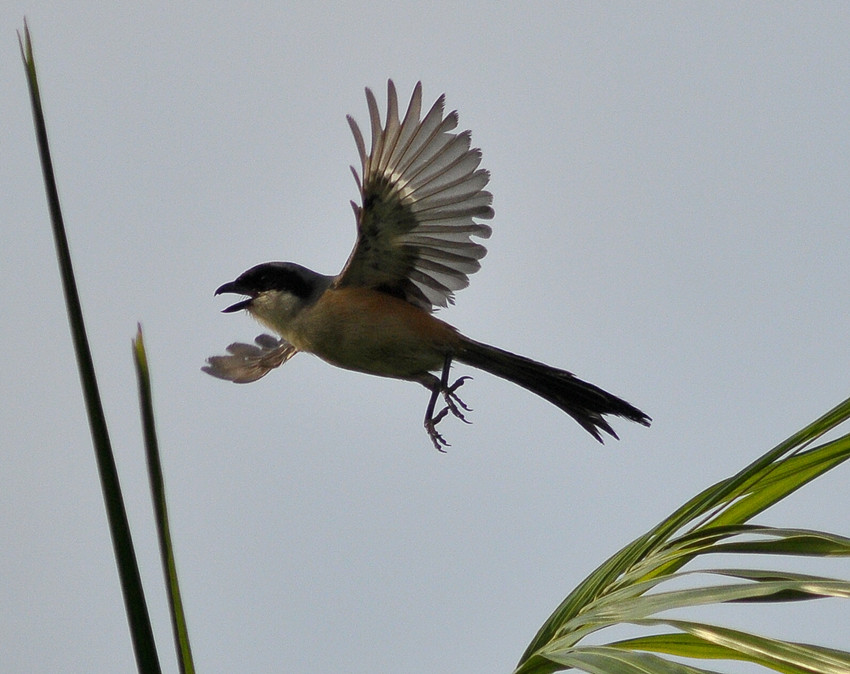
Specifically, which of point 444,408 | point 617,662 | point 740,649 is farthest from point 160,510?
point 444,408

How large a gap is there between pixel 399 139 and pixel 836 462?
3358mm

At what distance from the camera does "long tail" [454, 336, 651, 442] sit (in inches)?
202

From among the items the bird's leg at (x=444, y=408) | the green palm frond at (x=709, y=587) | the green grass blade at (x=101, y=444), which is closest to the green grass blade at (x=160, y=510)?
the green grass blade at (x=101, y=444)

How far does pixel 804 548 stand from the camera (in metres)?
2.04

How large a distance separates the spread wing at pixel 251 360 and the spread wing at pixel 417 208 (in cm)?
100

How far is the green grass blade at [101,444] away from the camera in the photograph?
4.75 ft

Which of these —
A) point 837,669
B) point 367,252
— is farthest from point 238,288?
point 837,669

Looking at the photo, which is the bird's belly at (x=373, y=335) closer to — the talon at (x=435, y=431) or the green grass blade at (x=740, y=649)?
the talon at (x=435, y=431)

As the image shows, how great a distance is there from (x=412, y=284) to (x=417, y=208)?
1.77 ft

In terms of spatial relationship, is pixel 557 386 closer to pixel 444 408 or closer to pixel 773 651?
pixel 444 408

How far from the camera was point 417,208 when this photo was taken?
5.63 m

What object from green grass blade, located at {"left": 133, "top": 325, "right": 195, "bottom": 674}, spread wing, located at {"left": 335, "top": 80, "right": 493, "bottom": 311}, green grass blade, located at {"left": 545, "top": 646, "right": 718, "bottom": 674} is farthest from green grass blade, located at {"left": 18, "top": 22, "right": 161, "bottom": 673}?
spread wing, located at {"left": 335, "top": 80, "right": 493, "bottom": 311}

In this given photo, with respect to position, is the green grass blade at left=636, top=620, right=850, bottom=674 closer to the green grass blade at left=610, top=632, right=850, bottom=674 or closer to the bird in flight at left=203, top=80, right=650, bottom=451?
the green grass blade at left=610, top=632, right=850, bottom=674

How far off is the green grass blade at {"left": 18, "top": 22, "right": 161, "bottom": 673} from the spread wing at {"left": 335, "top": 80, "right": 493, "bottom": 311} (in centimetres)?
350
